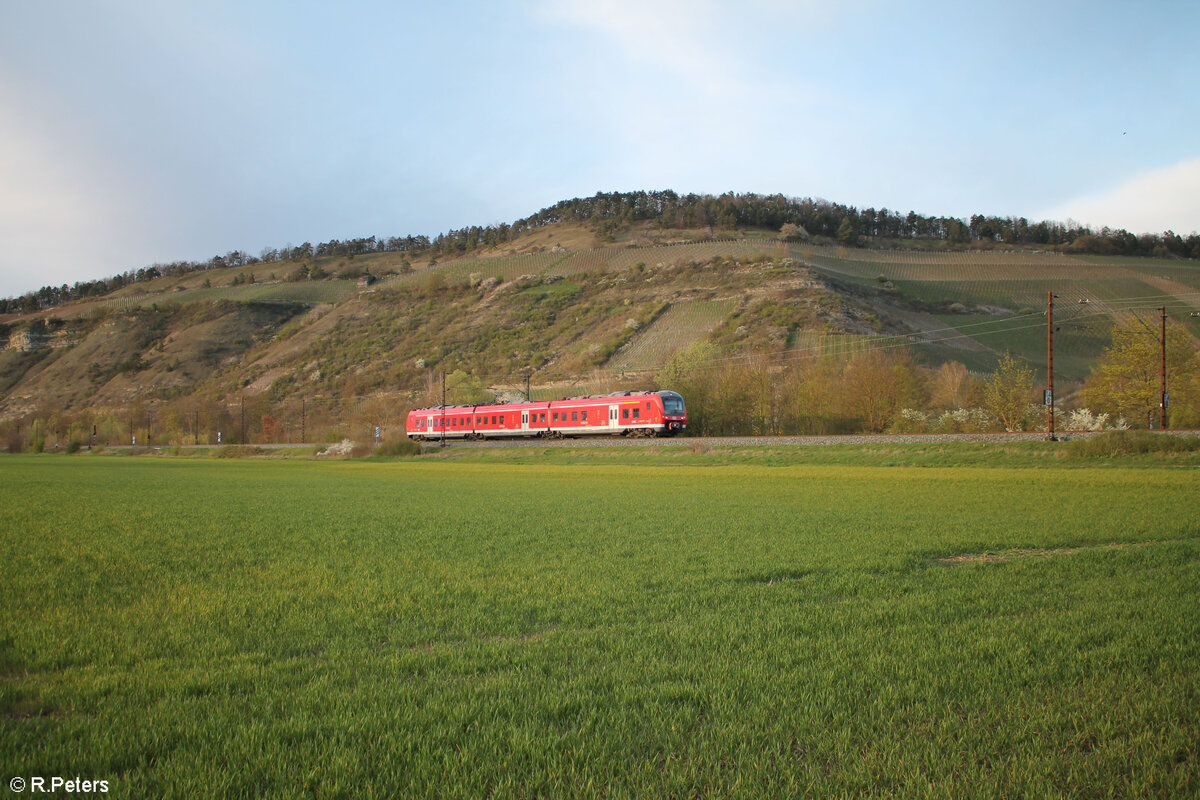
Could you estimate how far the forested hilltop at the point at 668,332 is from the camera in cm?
5225

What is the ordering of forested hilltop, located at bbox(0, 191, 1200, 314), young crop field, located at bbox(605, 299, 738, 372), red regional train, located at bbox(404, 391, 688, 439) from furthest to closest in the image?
forested hilltop, located at bbox(0, 191, 1200, 314), young crop field, located at bbox(605, 299, 738, 372), red regional train, located at bbox(404, 391, 688, 439)

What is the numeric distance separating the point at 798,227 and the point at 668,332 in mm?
52318

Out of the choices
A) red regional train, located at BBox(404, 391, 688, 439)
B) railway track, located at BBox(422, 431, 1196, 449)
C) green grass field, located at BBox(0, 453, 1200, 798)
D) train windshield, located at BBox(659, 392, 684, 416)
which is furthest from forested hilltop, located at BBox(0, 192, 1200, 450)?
green grass field, located at BBox(0, 453, 1200, 798)

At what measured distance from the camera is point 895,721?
13.4ft

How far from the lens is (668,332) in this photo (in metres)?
90.2

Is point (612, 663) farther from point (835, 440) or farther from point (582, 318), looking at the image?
point (582, 318)

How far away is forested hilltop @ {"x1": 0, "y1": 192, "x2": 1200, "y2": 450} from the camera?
171 feet

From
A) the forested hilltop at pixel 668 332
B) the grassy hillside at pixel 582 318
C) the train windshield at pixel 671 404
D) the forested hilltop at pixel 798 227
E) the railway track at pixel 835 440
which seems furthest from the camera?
the forested hilltop at pixel 798 227

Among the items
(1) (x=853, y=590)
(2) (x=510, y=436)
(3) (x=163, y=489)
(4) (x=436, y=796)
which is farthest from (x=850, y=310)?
(4) (x=436, y=796)

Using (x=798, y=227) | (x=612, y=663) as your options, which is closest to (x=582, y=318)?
(x=798, y=227)

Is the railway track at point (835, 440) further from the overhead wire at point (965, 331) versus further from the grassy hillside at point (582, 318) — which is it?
the grassy hillside at point (582, 318)

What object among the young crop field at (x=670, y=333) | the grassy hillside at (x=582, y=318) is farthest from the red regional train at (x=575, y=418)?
the young crop field at (x=670, y=333)

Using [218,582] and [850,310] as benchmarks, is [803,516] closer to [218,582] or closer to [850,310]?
[218,582]

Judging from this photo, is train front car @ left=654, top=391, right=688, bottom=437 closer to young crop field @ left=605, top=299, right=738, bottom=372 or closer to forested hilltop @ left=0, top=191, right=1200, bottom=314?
young crop field @ left=605, top=299, right=738, bottom=372
